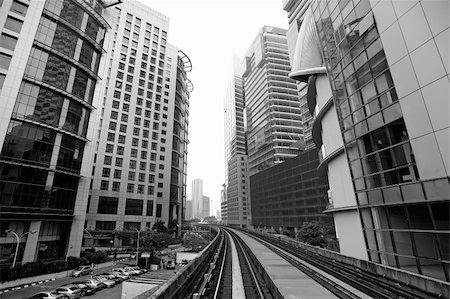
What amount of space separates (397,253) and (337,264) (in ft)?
22.1

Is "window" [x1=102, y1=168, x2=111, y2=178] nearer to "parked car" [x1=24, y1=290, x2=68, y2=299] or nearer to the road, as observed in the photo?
the road

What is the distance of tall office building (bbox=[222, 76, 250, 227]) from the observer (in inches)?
5812

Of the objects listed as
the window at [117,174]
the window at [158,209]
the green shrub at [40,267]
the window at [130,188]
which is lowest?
the green shrub at [40,267]

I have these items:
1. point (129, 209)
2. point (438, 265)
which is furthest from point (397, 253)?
point (129, 209)

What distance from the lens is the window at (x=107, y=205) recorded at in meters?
64.4

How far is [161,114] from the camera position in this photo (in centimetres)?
8156

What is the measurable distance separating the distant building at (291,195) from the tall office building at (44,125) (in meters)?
52.8

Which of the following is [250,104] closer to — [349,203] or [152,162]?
[152,162]

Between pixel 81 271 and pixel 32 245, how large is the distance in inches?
299

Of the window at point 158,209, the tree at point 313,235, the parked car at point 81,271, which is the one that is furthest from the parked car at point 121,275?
the window at point 158,209

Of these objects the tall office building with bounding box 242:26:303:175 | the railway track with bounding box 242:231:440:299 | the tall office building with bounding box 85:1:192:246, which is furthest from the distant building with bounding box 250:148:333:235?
the railway track with bounding box 242:231:440:299

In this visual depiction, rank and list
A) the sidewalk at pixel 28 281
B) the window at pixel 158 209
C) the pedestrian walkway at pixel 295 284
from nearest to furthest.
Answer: the pedestrian walkway at pixel 295 284
the sidewalk at pixel 28 281
the window at pixel 158 209

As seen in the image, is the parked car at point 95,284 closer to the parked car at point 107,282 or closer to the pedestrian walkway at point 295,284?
the parked car at point 107,282

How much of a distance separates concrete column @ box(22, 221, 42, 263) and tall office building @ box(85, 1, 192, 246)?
98.2ft
